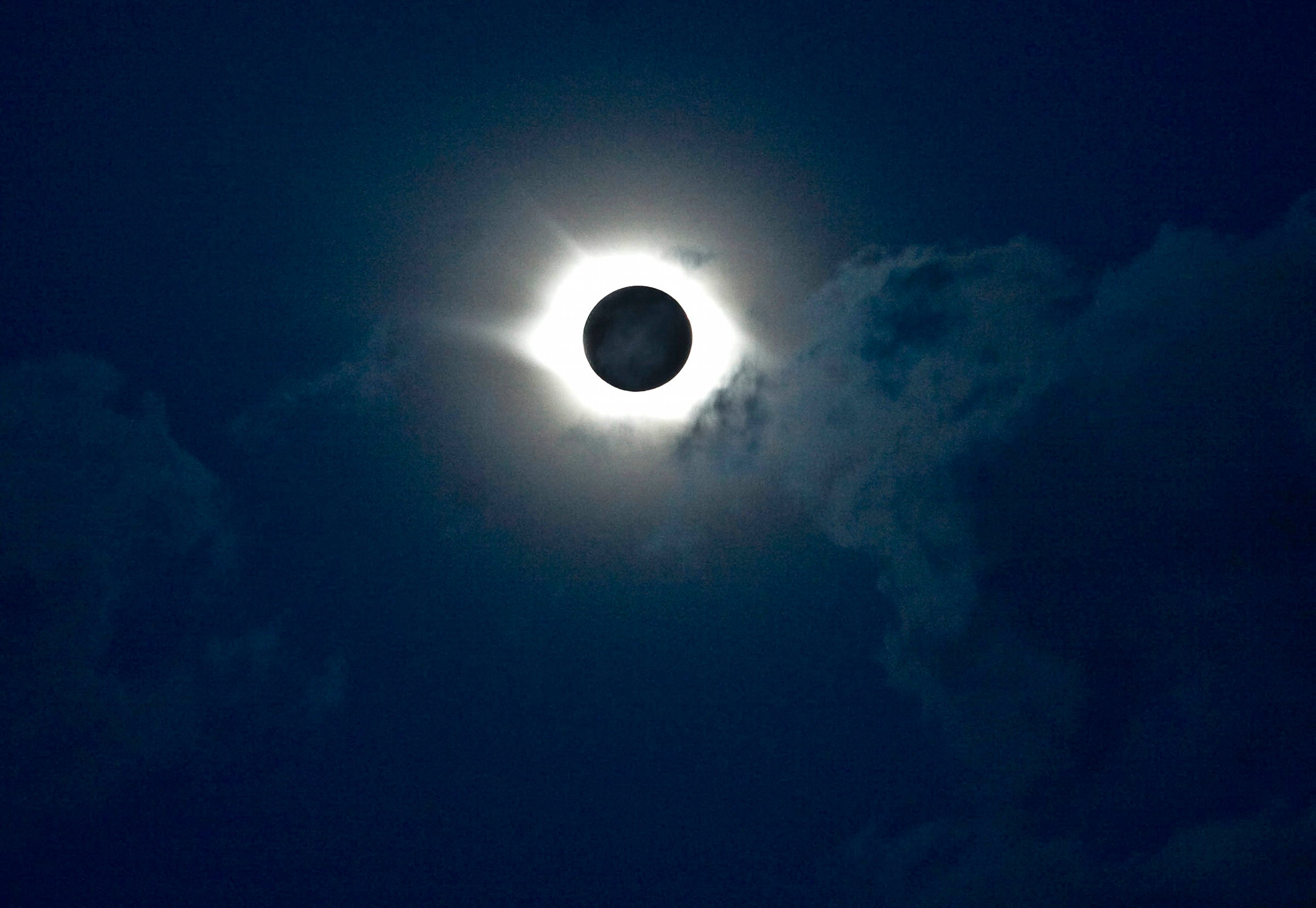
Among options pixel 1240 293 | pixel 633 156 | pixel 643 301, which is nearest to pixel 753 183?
pixel 633 156

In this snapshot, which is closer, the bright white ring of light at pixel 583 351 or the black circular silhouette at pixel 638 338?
the black circular silhouette at pixel 638 338

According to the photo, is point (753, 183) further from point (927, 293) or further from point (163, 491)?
point (163, 491)

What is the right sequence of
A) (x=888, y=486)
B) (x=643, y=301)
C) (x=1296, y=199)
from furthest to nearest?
1. (x=888, y=486)
2. (x=1296, y=199)
3. (x=643, y=301)

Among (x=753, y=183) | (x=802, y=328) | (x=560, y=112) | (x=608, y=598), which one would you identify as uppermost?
(x=560, y=112)

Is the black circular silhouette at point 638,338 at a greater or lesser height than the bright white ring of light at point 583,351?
lesser

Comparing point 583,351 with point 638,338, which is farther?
point 583,351
